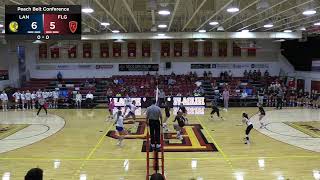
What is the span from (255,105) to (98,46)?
16.9 meters

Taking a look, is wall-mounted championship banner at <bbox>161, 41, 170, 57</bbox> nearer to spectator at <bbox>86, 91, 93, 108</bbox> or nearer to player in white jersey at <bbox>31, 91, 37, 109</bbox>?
spectator at <bbox>86, 91, 93, 108</bbox>

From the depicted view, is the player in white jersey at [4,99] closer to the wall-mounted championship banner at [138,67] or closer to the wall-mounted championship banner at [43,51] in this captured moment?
the wall-mounted championship banner at [43,51]

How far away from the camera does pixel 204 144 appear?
616 inches

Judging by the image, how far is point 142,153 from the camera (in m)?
14.1

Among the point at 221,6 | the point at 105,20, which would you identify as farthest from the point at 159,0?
the point at 105,20

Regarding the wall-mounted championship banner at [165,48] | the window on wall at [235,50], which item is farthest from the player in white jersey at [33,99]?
the window on wall at [235,50]

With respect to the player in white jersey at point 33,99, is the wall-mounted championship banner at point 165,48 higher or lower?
higher
